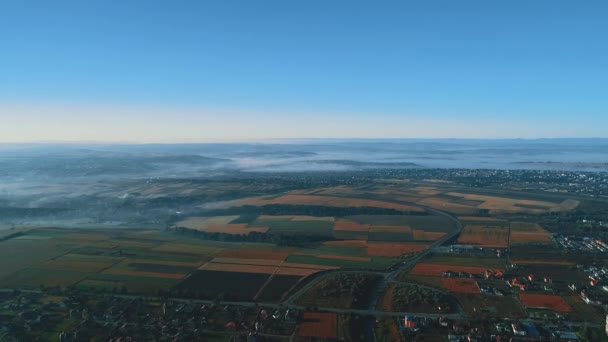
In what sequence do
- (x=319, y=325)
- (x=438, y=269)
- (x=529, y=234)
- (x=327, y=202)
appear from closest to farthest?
(x=319, y=325)
(x=438, y=269)
(x=529, y=234)
(x=327, y=202)

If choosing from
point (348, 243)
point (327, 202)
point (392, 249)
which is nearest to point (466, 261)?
point (392, 249)

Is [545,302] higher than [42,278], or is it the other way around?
[42,278]

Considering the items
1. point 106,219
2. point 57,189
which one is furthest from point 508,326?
point 57,189

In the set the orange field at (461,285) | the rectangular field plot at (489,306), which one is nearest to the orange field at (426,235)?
the orange field at (461,285)

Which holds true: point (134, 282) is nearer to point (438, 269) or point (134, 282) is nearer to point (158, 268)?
point (158, 268)

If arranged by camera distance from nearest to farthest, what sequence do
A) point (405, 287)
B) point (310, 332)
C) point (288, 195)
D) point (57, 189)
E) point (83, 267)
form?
point (310, 332), point (405, 287), point (83, 267), point (288, 195), point (57, 189)

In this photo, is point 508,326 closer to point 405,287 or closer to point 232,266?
point 405,287

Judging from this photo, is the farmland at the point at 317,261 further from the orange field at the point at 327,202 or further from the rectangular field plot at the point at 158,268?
the orange field at the point at 327,202
